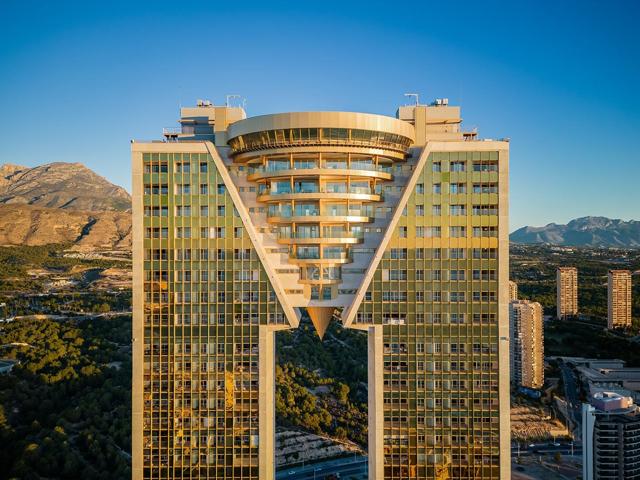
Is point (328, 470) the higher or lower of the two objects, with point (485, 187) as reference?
lower

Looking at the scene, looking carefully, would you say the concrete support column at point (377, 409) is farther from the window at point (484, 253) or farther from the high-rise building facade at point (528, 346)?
the high-rise building facade at point (528, 346)

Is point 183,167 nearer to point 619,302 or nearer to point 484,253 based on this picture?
point 484,253

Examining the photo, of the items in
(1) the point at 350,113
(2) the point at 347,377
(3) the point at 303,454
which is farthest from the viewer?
(2) the point at 347,377

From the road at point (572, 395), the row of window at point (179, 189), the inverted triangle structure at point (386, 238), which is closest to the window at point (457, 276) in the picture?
the inverted triangle structure at point (386, 238)

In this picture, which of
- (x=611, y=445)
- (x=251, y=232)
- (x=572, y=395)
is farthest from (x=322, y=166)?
(x=572, y=395)

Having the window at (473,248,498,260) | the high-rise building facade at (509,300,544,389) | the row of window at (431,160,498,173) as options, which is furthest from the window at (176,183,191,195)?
the high-rise building facade at (509,300,544,389)

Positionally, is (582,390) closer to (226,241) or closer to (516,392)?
(516,392)

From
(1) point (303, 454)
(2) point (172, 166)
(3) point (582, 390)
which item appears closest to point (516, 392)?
(3) point (582, 390)
